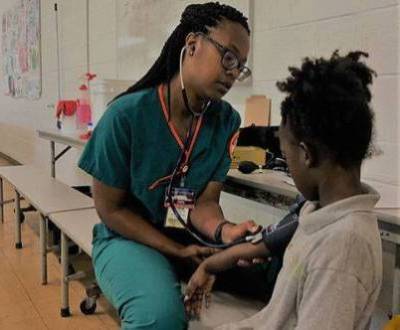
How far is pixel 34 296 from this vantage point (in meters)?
2.41

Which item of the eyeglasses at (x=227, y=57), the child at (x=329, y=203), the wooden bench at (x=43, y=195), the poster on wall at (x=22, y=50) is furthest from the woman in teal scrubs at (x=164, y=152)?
the poster on wall at (x=22, y=50)

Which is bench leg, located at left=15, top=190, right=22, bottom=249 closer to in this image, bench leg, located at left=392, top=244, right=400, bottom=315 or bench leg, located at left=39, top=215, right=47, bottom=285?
bench leg, located at left=39, top=215, right=47, bottom=285

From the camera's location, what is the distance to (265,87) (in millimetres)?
2164

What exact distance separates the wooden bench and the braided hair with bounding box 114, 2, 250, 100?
3.88 feet

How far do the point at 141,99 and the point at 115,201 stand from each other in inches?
11.6

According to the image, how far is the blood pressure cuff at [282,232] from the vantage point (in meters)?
1.02

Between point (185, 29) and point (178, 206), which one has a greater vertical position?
point (185, 29)

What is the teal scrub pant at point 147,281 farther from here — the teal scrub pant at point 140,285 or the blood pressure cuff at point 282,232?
the blood pressure cuff at point 282,232

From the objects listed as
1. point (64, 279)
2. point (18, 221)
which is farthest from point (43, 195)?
point (64, 279)

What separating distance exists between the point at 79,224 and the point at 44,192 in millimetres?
773

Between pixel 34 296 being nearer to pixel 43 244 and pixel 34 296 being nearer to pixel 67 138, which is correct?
pixel 43 244

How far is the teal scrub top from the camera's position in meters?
1.29

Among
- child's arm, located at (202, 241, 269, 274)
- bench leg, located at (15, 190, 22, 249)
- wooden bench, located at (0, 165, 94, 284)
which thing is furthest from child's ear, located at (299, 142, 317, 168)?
bench leg, located at (15, 190, 22, 249)

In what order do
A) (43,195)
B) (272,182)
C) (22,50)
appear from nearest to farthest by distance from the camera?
(272,182), (43,195), (22,50)
